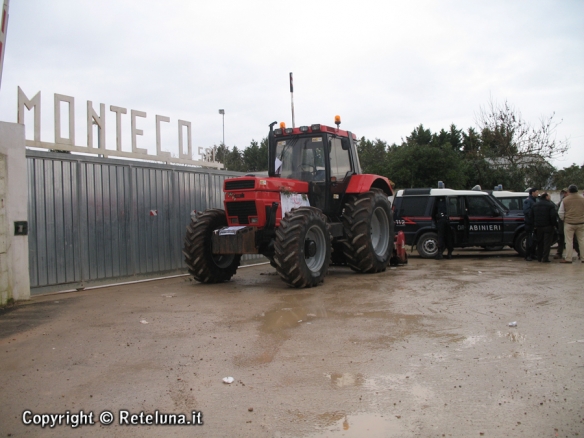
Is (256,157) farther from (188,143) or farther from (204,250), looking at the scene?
(204,250)

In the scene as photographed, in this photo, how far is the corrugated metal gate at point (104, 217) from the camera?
31.6ft

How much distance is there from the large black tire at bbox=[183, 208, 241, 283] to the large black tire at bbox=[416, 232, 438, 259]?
21.4ft

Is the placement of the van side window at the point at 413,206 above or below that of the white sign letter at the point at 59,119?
below

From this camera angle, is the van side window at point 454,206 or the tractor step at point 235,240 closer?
the tractor step at point 235,240

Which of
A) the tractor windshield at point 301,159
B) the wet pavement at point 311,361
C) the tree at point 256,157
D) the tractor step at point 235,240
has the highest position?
the tree at point 256,157

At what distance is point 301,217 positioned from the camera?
30.3 ft

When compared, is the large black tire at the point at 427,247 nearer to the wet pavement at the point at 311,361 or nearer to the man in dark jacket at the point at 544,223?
the man in dark jacket at the point at 544,223

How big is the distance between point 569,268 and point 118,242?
9.39 metres

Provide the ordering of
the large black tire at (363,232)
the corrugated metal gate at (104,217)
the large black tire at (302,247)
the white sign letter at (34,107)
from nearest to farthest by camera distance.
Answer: the large black tire at (302,247)
the corrugated metal gate at (104,217)
the large black tire at (363,232)
the white sign letter at (34,107)

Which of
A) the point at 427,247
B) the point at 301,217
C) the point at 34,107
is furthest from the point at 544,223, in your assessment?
the point at 34,107

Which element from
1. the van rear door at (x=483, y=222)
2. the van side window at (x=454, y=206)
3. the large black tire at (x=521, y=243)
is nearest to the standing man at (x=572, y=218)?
the large black tire at (x=521, y=243)

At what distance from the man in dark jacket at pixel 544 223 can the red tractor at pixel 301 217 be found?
11.9ft

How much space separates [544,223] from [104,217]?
9821 millimetres

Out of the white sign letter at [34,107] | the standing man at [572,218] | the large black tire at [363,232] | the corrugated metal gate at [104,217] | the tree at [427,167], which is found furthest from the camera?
the tree at [427,167]
